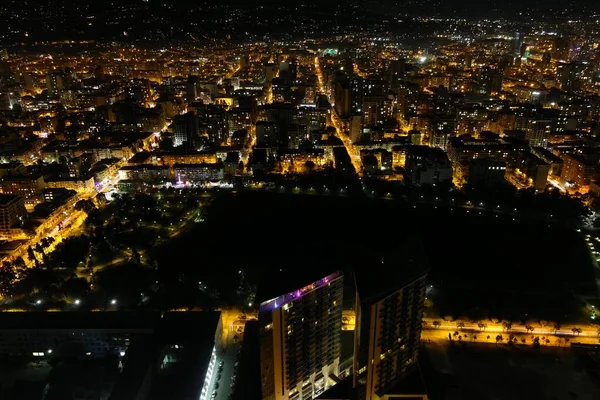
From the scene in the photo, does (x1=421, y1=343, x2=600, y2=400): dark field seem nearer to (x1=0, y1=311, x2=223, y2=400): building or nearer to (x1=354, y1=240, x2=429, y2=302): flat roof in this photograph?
(x1=354, y1=240, x2=429, y2=302): flat roof

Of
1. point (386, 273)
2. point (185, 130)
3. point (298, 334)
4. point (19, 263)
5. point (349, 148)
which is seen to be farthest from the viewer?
point (185, 130)

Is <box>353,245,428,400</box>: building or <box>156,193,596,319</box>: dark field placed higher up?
<box>353,245,428,400</box>: building

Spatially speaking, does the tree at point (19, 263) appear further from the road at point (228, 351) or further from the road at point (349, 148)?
the road at point (349, 148)

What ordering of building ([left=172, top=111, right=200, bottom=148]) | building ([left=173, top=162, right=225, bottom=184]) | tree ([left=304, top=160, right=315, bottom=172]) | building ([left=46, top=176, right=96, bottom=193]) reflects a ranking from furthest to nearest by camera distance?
building ([left=172, top=111, right=200, bottom=148]), tree ([left=304, top=160, right=315, bottom=172]), building ([left=173, top=162, right=225, bottom=184]), building ([left=46, top=176, right=96, bottom=193])

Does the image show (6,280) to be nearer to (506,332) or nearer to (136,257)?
(136,257)

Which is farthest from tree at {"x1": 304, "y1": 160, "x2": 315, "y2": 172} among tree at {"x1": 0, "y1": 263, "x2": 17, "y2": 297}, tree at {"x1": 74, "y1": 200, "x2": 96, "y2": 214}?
tree at {"x1": 0, "y1": 263, "x2": 17, "y2": 297}

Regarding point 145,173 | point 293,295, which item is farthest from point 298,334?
point 145,173

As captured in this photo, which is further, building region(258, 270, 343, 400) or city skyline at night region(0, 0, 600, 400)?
city skyline at night region(0, 0, 600, 400)

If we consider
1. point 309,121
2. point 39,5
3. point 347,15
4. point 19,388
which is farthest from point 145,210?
point 347,15
